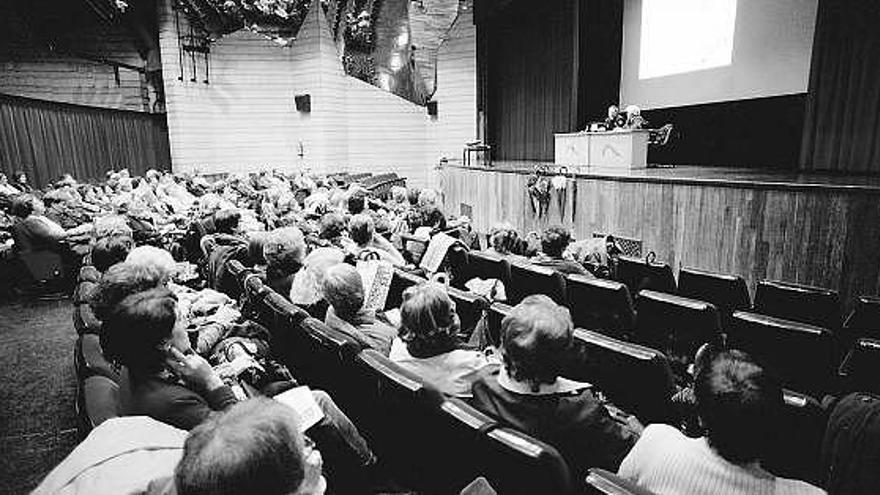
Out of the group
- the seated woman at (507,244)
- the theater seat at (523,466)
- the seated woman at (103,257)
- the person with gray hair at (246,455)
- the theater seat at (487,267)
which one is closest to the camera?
the person with gray hair at (246,455)

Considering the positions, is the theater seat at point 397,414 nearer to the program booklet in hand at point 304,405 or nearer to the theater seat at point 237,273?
the program booklet in hand at point 304,405

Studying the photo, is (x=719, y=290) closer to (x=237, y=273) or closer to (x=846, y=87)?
(x=237, y=273)

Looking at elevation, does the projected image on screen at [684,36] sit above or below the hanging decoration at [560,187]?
above

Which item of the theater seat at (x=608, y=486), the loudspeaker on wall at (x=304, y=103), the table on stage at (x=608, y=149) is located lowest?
the theater seat at (x=608, y=486)

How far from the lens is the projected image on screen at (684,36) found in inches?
265

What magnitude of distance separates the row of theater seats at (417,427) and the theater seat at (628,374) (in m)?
0.50

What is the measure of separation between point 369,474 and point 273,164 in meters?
12.6

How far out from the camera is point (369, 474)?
5.50 feet

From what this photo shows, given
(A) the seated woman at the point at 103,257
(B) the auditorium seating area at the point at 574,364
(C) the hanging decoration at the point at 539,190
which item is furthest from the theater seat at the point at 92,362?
(C) the hanging decoration at the point at 539,190

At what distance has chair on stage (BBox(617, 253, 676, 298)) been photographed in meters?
3.13

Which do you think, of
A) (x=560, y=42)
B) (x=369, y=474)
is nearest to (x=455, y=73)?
(x=560, y=42)

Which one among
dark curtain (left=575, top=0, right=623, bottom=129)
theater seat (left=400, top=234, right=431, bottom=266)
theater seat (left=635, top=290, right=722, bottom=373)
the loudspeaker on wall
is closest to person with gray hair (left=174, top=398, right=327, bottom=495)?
theater seat (left=635, top=290, right=722, bottom=373)

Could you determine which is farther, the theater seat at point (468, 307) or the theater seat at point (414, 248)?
the theater seat at point (414, 248)

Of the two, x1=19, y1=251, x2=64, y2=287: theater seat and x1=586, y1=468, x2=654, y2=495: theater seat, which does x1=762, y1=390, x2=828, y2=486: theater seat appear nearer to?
x1=586, y1=468, x2=654, y2=495: theater seat
